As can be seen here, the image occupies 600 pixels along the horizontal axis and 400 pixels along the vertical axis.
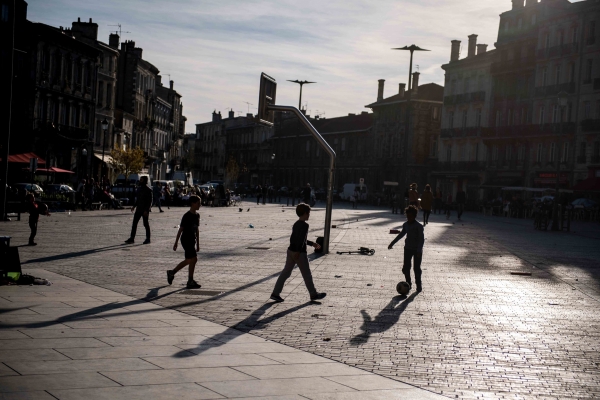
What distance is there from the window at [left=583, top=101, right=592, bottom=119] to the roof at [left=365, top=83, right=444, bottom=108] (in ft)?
93.1

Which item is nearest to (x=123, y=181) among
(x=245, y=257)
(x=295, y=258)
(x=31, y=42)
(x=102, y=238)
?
(x=31, y=42)

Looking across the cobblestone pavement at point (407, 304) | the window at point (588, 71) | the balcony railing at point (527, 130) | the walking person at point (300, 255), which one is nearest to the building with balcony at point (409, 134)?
the balcony railing at point (527, 130)

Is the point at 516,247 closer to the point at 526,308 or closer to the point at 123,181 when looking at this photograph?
the point at 526,308

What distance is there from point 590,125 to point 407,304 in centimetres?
5187

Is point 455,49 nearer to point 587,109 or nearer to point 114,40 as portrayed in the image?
point 587,109

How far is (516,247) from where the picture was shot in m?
24.1

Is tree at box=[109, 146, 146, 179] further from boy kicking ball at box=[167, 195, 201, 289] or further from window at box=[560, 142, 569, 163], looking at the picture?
boy kicking ball at box=[167, 195, 201, 289]

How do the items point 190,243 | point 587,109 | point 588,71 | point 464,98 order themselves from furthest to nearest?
point 464,98
point 588,71
point 587,109
point 190,243

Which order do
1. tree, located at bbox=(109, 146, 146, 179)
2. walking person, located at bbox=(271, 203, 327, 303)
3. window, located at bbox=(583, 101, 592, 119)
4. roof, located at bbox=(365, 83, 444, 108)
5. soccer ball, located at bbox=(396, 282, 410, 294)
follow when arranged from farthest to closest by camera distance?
roof, located at bbox=(365, 83, 444, 108) < tree, located at bbox=(109, 146, 146, 179) < window, located at bbox=(583, 101, 592, 119) < soccer ball, located at bbox=(396, 282, 410, 294) < walking person, located at bbox=(271, 203, 327, 303)

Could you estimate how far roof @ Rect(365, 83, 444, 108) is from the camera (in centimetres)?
8844

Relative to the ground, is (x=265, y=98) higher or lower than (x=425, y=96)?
lower

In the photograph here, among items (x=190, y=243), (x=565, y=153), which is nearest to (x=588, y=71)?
(x=565, y=153)

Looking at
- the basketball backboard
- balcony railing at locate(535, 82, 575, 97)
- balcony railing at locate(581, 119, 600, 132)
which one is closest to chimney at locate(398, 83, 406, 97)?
balcony railing at locate(535, 82, 575, 97)

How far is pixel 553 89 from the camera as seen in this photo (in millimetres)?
64500
